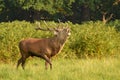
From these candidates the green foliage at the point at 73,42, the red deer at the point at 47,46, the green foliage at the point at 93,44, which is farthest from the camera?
the green foliage at the point at 93,44

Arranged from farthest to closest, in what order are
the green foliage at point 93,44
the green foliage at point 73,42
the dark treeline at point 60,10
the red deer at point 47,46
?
the dark treeline at point 60,10 → the green foliage at point 93,44 → the green foliage at point 73,42 → the red deer at point 47,46

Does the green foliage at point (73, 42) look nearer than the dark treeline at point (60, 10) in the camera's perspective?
Yes

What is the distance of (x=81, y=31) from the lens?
74.2 feet

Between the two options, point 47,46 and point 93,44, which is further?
point 93,44

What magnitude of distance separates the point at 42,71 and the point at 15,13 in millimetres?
30783

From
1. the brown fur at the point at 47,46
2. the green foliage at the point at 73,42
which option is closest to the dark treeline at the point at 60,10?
the green foliage at the point at 73,42

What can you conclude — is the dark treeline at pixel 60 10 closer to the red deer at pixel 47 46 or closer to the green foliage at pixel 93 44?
the green foliage at pixel 93 44

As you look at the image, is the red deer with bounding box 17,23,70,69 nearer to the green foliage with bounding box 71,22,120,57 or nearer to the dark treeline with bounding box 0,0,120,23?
the green foliage with bounding box 71,22,120,57

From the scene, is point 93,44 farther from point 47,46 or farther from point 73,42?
point 47,46

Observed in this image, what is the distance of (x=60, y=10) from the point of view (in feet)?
139

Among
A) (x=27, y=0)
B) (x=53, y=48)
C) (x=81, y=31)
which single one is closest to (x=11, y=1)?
(x=27, y=0)

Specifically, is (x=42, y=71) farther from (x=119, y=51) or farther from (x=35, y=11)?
(x=35, y=11)

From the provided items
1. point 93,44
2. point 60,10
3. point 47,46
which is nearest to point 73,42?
point 93,44

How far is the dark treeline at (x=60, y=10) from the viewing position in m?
39.9
